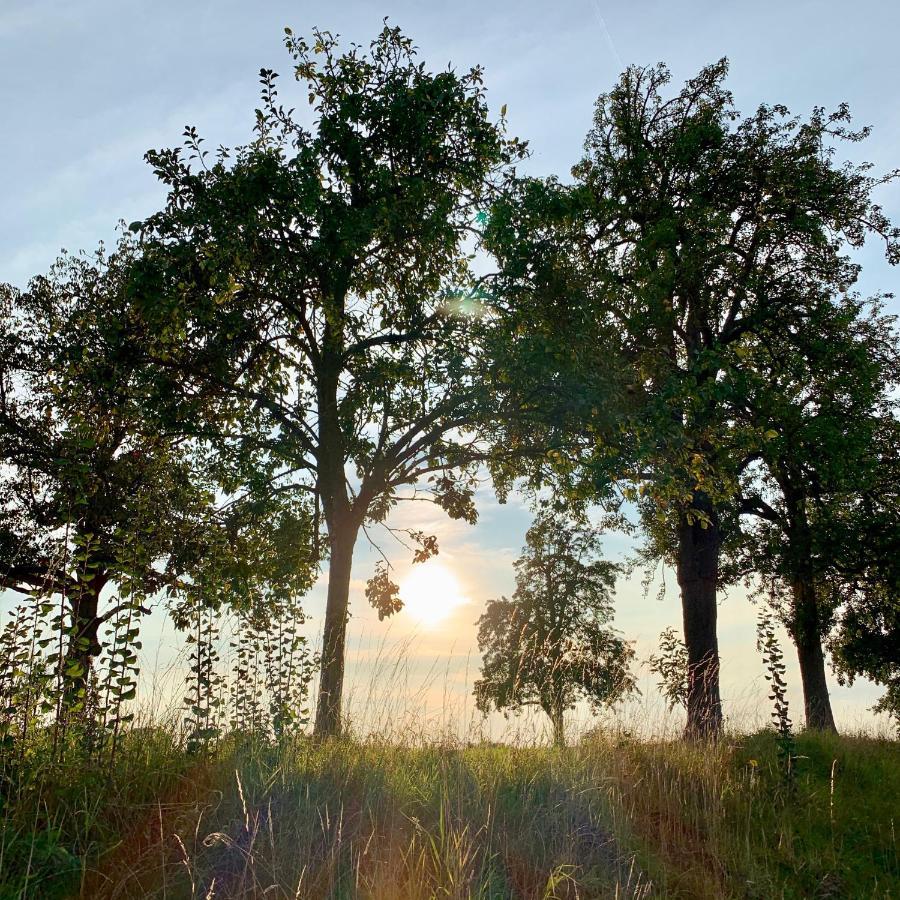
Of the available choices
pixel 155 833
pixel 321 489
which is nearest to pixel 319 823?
pixel 155 833

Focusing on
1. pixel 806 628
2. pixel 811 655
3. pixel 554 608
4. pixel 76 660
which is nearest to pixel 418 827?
pixel 76 660

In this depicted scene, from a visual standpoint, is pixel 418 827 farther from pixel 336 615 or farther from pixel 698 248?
pixel 698 248

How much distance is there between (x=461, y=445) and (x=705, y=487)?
4.65m

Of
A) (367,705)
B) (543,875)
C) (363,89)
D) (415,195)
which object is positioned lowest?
(543,875)

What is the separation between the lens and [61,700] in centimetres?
695

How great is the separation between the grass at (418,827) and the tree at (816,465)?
8683 mm

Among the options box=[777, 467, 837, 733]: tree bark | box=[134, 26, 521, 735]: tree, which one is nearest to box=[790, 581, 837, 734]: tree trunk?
box=[777, 467, 837, 733]: tree bark

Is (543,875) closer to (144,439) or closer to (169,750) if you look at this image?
(169,750)

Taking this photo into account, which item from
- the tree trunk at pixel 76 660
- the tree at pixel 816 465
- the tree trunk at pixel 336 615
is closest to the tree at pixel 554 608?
the tree at pixel 816 465

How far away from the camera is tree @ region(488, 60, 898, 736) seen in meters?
14.5

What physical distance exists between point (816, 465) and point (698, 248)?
17.9 ft

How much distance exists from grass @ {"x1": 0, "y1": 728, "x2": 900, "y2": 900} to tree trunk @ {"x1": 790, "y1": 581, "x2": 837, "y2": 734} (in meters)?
10.9

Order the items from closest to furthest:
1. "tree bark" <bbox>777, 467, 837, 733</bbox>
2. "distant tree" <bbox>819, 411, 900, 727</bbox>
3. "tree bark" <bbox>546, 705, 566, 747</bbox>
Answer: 1. "tree bark" <bbox>546, 705, 566, 747</bbox>
2. "distant tree" <bbox>819, 411, 900, 727</bbox>
3. "tree bark" <bbox>777, 467, 837, 733</bbox>

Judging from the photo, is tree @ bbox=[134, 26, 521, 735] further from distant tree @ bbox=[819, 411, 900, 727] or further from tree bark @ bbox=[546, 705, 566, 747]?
distant tree @ bbox=[819, 411, 900, 727]
